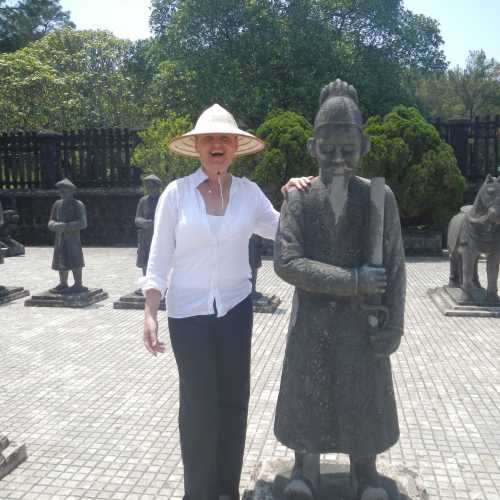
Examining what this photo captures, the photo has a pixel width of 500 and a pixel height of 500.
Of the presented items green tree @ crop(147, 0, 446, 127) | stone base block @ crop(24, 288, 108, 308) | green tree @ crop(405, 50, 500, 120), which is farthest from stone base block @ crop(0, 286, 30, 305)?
green tree @ crop(405, 50, 500, 120)

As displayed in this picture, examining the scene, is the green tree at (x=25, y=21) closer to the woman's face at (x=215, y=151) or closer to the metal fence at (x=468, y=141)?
the metal fence at (x=468, y=141)

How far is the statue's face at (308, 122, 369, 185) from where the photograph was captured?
2572 mm

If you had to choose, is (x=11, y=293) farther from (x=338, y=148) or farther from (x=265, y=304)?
(x=338, y=148)

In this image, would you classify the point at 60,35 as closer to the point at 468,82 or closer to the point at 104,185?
the point at 104,185

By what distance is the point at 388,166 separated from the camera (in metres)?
13.7

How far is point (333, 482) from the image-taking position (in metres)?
2.88

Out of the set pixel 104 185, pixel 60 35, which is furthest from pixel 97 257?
pixel 60 35

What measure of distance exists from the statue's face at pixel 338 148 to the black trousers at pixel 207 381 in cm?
81

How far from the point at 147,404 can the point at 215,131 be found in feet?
9.79

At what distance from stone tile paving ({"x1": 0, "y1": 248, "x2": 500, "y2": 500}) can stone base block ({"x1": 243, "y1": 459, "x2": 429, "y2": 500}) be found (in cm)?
41

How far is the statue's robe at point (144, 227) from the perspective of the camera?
906 centimetres

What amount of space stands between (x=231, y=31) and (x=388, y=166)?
315 inches

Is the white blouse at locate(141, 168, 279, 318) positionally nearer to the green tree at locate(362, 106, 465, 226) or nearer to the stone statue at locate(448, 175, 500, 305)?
the stone statue at locate(448, 175, 500, 305)

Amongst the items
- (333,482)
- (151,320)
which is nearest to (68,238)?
(151,320)
